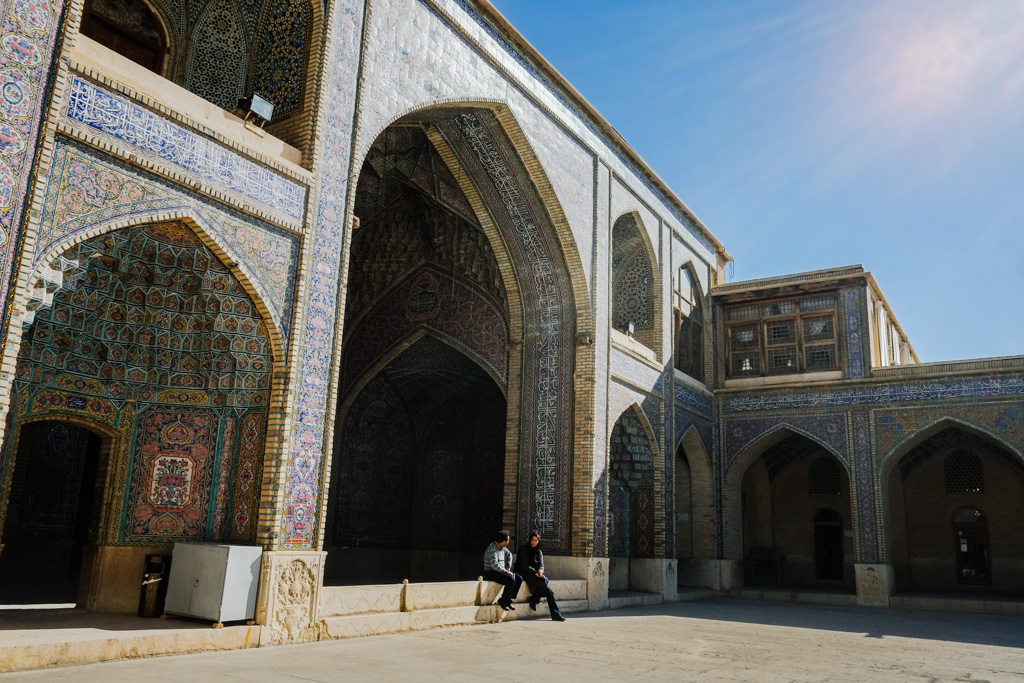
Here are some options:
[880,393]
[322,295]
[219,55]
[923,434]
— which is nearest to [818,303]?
[880,393]

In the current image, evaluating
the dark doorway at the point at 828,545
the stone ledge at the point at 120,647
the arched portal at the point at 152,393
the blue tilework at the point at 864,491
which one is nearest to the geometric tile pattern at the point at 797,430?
the blue tilework at the point at 864,491

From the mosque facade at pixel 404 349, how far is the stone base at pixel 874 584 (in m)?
0.07

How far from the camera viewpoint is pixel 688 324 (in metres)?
15.9

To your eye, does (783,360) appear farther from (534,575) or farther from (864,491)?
(534,575)

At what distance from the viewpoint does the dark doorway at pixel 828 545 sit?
18000 mm

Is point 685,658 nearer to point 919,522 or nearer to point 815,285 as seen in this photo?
point 815,285

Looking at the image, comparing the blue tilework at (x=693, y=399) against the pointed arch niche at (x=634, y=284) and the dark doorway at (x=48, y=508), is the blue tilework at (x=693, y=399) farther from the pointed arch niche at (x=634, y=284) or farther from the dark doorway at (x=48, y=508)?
the dark doorway at (x=48, y=508)

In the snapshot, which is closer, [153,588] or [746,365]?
[153,588]

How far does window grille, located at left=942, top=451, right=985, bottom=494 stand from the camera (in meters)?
16.8

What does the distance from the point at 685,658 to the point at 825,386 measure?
397 inches

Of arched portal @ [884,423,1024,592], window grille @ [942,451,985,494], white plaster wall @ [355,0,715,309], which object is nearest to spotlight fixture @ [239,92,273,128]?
white plaster wall @ [355,0,715,309]

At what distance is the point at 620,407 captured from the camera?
12406 mm

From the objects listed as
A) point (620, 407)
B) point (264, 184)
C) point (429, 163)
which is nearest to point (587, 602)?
point (620, 407)

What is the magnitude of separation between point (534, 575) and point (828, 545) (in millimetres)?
11042
